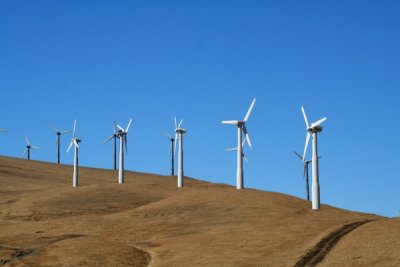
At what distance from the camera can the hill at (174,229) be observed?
1734 inches

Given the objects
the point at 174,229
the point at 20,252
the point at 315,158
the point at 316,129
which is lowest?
the point at 20,252

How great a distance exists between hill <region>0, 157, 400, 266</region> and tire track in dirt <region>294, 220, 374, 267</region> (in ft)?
0.38

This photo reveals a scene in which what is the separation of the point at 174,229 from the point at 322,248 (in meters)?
19.2

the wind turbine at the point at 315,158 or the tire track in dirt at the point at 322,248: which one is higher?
the wind turbine at the point at 315,158

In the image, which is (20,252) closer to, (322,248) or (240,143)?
(322,248)

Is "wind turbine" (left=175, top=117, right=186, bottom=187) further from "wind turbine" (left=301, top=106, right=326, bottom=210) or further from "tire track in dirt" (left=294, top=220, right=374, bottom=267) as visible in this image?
"tire track in dirt" (left=294, top=220, right=374, bottom=267)

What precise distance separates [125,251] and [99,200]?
3469cm

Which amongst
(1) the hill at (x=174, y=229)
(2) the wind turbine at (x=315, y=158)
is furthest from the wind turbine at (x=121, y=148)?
(2) the wind turbine at (x=315, y=158)

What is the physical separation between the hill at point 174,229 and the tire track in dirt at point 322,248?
4.6 inches

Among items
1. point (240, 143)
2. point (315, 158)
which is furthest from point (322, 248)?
point (240, 143)

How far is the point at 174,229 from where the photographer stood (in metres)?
59.5

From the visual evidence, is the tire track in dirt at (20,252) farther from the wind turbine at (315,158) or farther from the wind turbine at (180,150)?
the wind turbine at (180,150)

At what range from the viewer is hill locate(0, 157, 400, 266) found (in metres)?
44.0

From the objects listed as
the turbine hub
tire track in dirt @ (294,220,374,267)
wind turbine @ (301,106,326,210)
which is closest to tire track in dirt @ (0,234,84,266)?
tire track in dirt @ (294,220,374,267)
